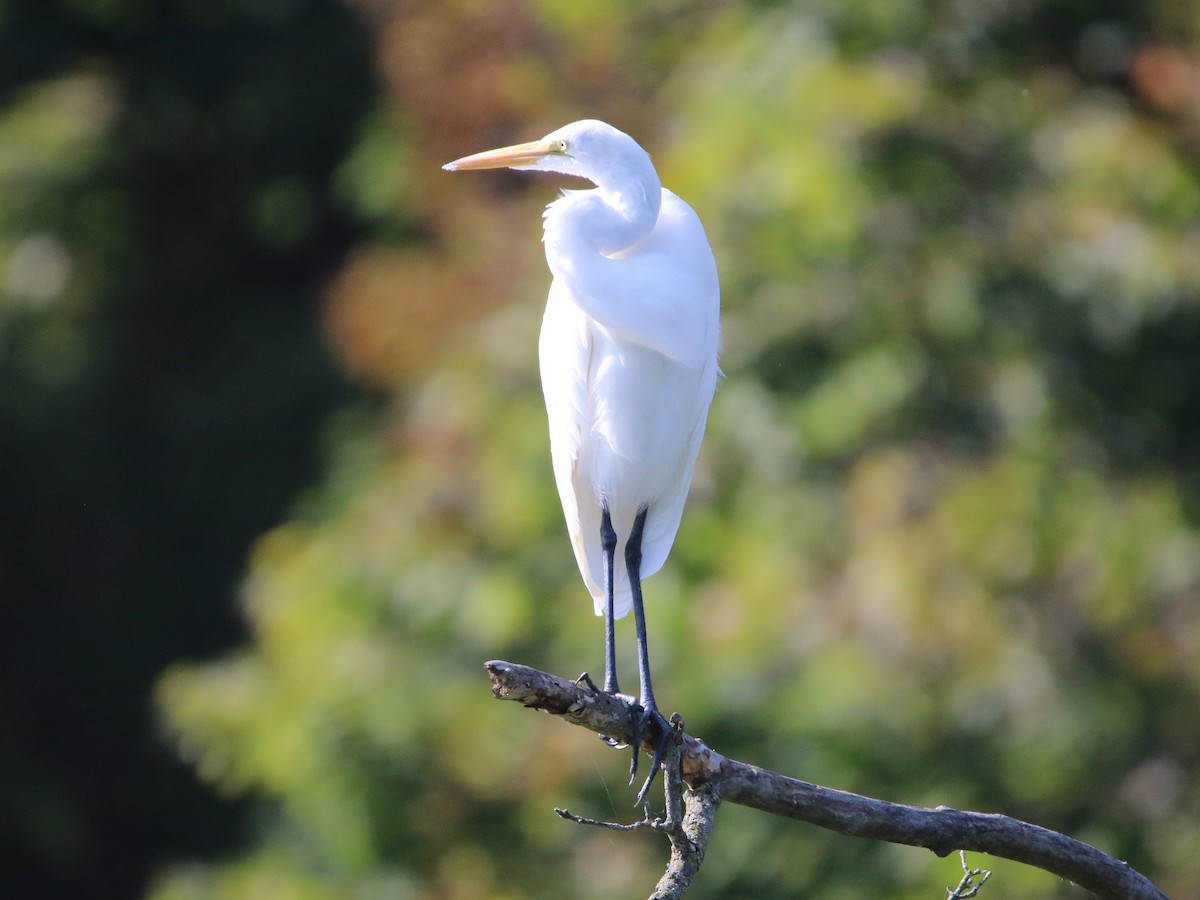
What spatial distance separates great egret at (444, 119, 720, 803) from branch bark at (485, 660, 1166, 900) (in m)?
0.13

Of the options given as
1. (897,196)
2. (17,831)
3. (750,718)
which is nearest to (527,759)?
(750,718)

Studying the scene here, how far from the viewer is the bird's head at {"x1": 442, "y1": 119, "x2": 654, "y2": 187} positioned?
92.2 inches

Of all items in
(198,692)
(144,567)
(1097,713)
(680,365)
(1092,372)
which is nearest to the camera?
(680,365)

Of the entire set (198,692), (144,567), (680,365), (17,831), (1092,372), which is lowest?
(17,831)

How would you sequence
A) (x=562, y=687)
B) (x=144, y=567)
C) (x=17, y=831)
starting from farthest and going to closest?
(x=144, y=567), (x=17, y=831), (x=562, y=687)

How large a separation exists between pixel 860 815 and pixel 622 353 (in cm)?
87

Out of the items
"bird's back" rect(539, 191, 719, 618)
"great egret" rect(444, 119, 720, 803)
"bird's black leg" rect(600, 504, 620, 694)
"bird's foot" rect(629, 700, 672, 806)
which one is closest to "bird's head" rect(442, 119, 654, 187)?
"great egret" rect(444, 119, 720, 803)

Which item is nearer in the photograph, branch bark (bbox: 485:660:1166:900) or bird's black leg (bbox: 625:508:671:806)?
branch bark (bbox: 485:660:1166:900)

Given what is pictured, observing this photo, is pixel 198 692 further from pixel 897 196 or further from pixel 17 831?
pixel 897 196

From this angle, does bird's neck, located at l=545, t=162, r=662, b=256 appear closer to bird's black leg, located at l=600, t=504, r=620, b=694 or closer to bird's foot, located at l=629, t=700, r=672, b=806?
bird's black leg, located at l=600, t=504, r=620, b=694

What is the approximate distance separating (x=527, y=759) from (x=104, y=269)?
13.0 feet

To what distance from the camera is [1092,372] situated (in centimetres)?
447

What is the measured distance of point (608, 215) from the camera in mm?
2322

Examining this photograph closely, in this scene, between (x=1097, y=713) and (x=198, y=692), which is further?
(x=198, y=692)
